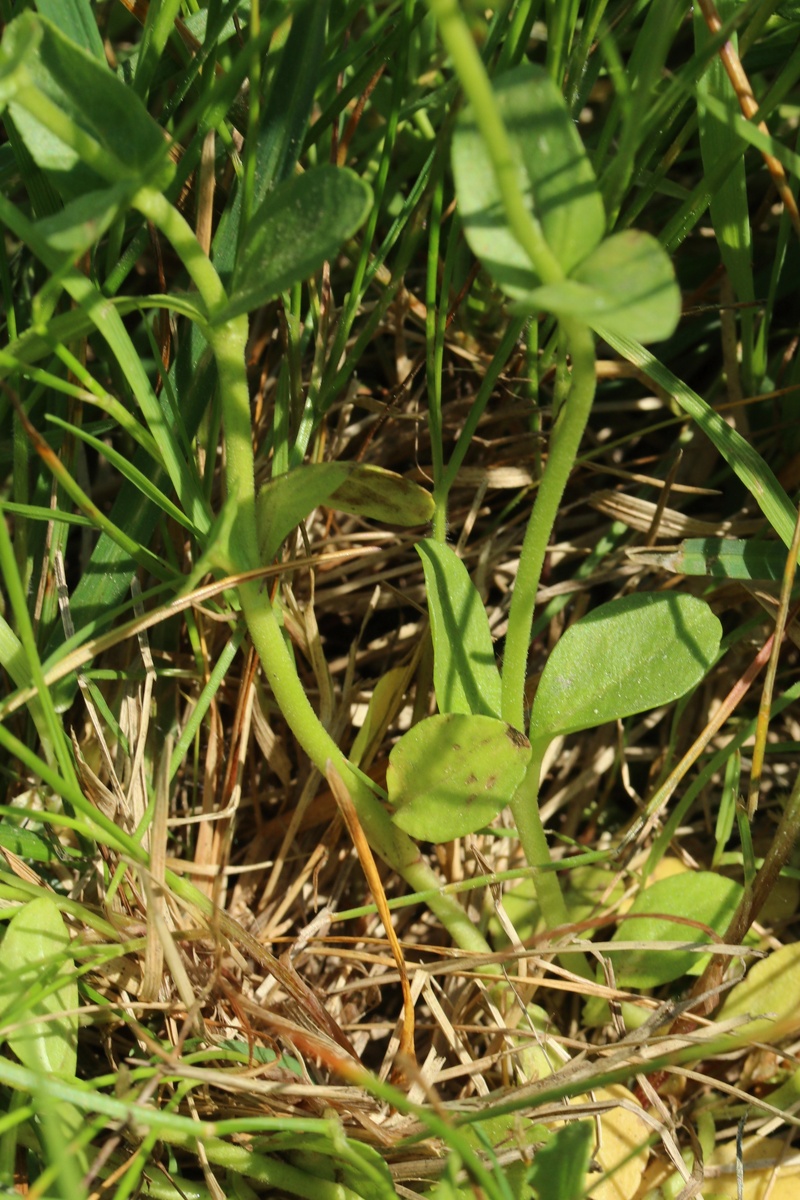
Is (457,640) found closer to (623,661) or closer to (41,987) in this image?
(623,661)

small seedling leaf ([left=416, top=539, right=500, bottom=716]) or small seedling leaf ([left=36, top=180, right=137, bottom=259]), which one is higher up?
small seedling leaf ([left=36, top=180, right=137, bottom=259])

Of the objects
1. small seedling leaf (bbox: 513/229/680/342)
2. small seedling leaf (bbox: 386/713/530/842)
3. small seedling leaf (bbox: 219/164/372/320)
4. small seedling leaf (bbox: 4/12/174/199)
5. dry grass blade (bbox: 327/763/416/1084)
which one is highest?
small seedling leaf (bbox: 4/12/174/199)

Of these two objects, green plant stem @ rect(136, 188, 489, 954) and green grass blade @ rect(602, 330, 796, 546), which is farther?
green grass blade @ rect(602, 330, 796, 546)

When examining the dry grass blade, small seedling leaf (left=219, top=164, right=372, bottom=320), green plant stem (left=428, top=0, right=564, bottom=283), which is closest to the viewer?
green plant stem (left=428, top=0, right=564, bottom=283)

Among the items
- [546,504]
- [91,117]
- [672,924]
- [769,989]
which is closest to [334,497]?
[546,504]

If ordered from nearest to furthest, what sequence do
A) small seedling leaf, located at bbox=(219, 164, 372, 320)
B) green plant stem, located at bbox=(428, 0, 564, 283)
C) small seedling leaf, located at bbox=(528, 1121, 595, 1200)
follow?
1. green plant stem, located at bbox=(428, 0, 564, 283)
2. small seedling leaf, located at bbox=(219, 164, 372, 320)
3. small seedling leaf, located at bbox=(528, 1121, 595, 1200)

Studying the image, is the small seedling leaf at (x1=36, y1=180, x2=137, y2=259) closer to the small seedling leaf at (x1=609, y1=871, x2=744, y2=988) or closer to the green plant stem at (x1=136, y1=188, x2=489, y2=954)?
the green plant stem at (x1=136, y1=188, x2=489, y2=954)

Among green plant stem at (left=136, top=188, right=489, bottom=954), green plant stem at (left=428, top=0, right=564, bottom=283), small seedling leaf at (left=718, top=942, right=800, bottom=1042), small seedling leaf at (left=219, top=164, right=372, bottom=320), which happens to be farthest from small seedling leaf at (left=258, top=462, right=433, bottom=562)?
small seedling leaf at (left=718, top=942, right=800, bottom=1042)
